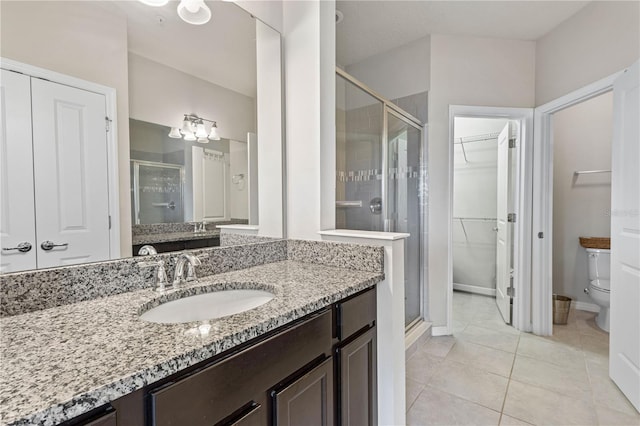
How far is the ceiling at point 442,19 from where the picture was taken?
2.21m

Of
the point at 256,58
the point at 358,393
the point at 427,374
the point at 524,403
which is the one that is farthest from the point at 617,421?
the point at 256,58

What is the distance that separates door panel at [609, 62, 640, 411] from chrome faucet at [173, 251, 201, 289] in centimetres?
227

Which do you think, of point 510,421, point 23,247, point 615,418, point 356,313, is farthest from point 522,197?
point 23,247

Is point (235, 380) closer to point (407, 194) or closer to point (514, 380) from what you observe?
point (514, 380)

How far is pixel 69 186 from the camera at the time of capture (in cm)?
90

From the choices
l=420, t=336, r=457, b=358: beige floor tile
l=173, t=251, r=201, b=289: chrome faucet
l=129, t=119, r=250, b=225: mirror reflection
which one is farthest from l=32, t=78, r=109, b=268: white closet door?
l=420, t=336, r=457, b=358: beige floor tile

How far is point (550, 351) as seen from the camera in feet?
7.57

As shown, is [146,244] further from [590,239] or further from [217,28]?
[590,239]

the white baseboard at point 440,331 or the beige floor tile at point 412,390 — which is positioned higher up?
the white baseboard at point 440,331

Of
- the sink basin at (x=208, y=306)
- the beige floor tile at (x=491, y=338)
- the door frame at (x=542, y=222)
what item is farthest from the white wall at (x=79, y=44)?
the door frame at (x=542, y=222)

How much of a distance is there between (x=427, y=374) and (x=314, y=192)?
1.47 meters

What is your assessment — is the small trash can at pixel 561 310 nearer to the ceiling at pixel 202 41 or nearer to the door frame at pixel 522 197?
the door frame at pixel 522 197

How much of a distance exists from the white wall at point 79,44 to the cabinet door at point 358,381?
86 cm

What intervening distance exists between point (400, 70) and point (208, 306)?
2.64 m
